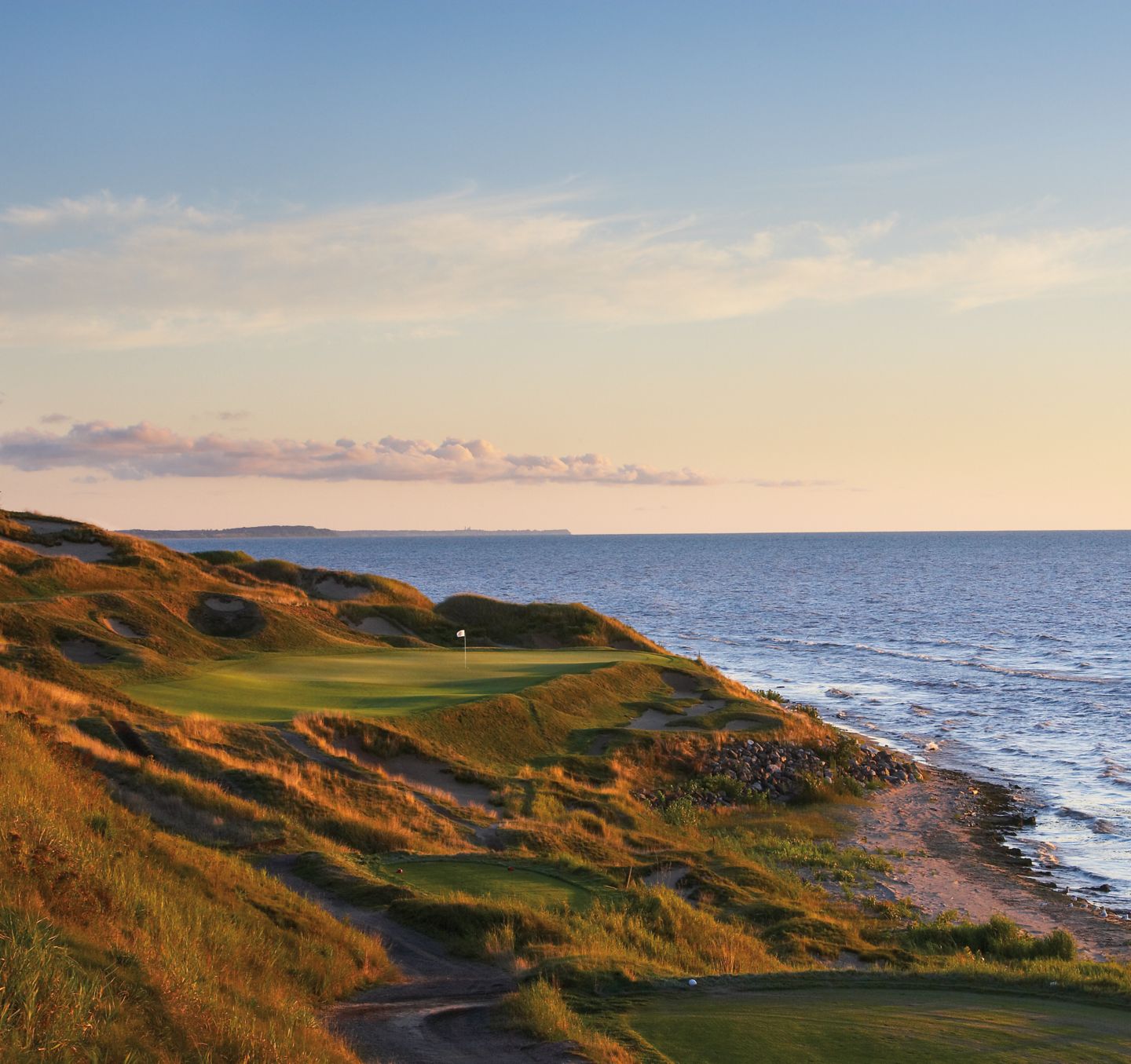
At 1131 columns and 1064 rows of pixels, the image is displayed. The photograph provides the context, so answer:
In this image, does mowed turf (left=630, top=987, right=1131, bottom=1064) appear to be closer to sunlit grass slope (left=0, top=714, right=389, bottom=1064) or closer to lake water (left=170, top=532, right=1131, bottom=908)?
sunlit grass slope (left=0, top=714, right=389, bottom=1064)

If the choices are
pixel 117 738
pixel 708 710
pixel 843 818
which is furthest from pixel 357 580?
pixel 117 738

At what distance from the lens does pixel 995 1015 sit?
10.3m

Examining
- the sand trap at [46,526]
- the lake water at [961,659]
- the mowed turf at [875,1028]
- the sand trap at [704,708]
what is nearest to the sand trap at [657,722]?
the sand trap at [704,708]

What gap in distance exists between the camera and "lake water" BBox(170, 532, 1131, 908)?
34656 millimetres

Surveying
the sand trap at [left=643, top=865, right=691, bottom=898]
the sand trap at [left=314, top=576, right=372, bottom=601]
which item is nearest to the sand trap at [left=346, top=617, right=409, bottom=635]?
the sand trap at [left=314, top=576, right=372, bottom=601]

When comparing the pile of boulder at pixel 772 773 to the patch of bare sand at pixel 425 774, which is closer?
the patch of bare sand at pixel 425 774

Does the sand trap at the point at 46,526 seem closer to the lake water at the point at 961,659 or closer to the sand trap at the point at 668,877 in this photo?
the lake water at the point at 961,659

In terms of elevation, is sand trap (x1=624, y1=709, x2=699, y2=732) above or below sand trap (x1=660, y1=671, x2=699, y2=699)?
below

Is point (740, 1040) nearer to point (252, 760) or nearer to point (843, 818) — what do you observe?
point (252, 760)

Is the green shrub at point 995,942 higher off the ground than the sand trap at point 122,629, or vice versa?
the sand trap at point 122,629

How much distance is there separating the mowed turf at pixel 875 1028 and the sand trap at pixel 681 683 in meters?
28.6

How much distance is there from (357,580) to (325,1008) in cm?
4689

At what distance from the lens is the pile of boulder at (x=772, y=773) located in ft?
101

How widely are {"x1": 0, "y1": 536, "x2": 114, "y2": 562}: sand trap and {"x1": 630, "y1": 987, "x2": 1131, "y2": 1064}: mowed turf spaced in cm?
4005
